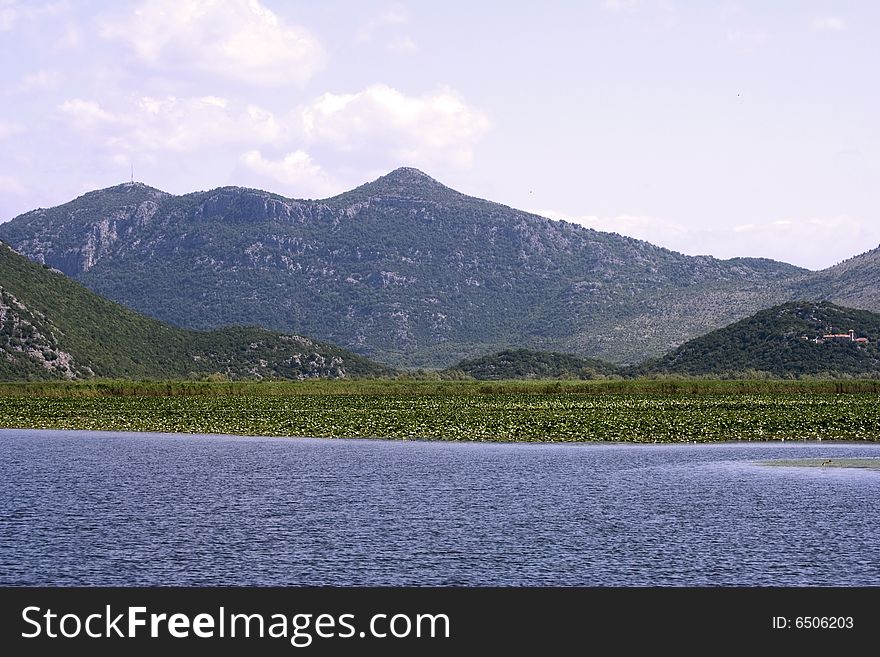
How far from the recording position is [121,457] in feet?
199

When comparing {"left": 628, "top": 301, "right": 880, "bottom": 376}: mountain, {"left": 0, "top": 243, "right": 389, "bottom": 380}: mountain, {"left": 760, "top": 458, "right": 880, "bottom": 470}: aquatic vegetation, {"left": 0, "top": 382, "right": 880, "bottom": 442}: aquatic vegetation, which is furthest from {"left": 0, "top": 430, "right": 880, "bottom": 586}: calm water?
{"left": 628, "top": 301, "right": 880, "bottom": 376}: mountain

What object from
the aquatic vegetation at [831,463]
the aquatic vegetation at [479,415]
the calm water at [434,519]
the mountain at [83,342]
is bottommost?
the calm water at [434,519]

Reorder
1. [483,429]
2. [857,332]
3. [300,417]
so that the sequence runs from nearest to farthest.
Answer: [483,429] → [300,417] → [857,332]

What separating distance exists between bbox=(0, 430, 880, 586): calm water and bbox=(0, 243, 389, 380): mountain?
→ 101 meters

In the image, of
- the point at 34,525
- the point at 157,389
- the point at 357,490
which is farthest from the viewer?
the point at 157,389

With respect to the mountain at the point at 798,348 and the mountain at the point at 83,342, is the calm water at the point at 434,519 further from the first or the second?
the mountain at the point at 798,348

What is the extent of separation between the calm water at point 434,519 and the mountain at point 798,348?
11868cm

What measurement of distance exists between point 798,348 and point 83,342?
110 metres

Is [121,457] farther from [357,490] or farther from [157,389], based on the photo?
[157,389]

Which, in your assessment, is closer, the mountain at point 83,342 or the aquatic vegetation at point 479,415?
the aquatic vegetation at point 479,415

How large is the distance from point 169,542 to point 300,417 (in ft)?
176

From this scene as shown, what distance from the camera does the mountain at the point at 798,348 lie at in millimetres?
175000

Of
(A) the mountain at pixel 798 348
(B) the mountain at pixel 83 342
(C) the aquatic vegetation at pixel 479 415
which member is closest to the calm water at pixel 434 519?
(C) the aquatic vegetation at pixel 479 415
